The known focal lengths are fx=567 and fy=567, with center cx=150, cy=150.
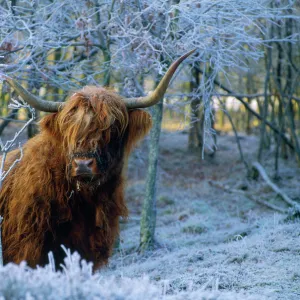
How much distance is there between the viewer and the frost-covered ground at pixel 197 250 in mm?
2904

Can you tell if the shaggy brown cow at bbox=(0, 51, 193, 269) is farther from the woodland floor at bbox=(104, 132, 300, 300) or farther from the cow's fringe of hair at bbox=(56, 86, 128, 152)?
the woodland floor at bbox=(104, 132, 300, 300)

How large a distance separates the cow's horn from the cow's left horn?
679 mm

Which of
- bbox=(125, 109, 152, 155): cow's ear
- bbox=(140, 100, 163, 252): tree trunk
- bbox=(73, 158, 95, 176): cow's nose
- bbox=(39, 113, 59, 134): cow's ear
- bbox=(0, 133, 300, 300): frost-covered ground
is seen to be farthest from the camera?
bbox=(140, 100, 163, 252): tree trunk

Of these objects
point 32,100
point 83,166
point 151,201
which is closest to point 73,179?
point 83,166

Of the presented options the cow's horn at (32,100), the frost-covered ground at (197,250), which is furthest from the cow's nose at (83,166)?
the frost-covered ground at (197,250)

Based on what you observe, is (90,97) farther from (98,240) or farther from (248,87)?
(248,87)

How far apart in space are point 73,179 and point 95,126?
0.51 metres

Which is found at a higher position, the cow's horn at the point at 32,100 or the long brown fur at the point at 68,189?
the cow's horn at the point at 32,100

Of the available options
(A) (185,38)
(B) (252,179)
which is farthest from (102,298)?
(B) (252,179)

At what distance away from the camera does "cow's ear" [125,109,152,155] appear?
5.42 metres

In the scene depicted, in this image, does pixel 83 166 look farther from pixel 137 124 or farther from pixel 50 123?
pixel 137 124

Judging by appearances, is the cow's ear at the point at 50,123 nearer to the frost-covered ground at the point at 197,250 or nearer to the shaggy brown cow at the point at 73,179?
the shaggy brown cow at the point at 73,179

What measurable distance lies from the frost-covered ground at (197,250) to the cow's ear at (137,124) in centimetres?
136

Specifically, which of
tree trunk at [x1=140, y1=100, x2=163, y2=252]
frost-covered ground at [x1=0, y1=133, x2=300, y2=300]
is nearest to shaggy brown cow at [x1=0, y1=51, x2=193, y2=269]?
frost-covered ground at [x1=0, y1=133, x2=300, y2=300]
